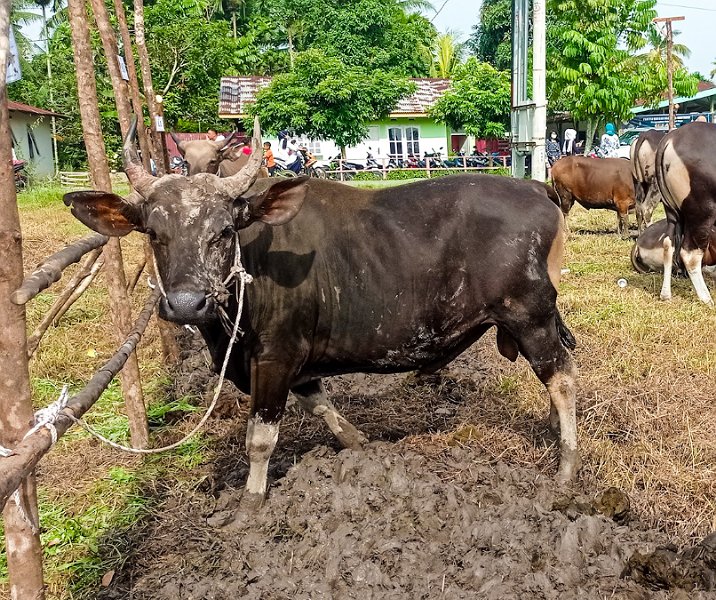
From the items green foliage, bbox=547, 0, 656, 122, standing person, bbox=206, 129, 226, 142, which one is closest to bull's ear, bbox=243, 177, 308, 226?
standing person, bbox=206, 129, 226, 142

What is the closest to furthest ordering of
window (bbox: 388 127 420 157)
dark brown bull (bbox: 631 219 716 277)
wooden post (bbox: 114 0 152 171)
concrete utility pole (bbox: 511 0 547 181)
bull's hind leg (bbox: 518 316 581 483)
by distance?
bull's hind leg (bbox: 518 316 581 483) → wooden post (bbox: 114 0 152 171) → dark brown bull (bbox: 631 219 716 277) → concrete utility pole (bbox: 511 0 547 181) → window (bbox: 388 127 420 157)

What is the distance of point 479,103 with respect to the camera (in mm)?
30250

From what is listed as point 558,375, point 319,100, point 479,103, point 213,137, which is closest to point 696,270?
point 558,375

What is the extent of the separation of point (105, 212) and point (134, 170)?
263mm

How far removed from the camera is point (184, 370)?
6.20 meters

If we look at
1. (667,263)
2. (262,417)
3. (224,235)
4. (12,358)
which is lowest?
(667,263)

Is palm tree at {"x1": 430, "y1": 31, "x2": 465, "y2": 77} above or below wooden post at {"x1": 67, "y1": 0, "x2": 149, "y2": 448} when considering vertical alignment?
above

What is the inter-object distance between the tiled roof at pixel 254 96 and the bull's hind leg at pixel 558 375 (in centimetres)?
2920

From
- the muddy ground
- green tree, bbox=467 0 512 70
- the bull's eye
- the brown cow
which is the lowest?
the muddy ground

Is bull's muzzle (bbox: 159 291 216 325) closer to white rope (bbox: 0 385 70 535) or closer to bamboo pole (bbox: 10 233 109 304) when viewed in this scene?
bamboo pole (bbox: 10 233 109 304)

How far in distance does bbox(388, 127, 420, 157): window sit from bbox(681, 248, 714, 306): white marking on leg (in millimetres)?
29851

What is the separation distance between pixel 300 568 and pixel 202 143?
7.17 metres

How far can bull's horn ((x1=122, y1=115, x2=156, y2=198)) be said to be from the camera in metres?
3.47

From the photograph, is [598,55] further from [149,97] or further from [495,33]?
[495,33]
